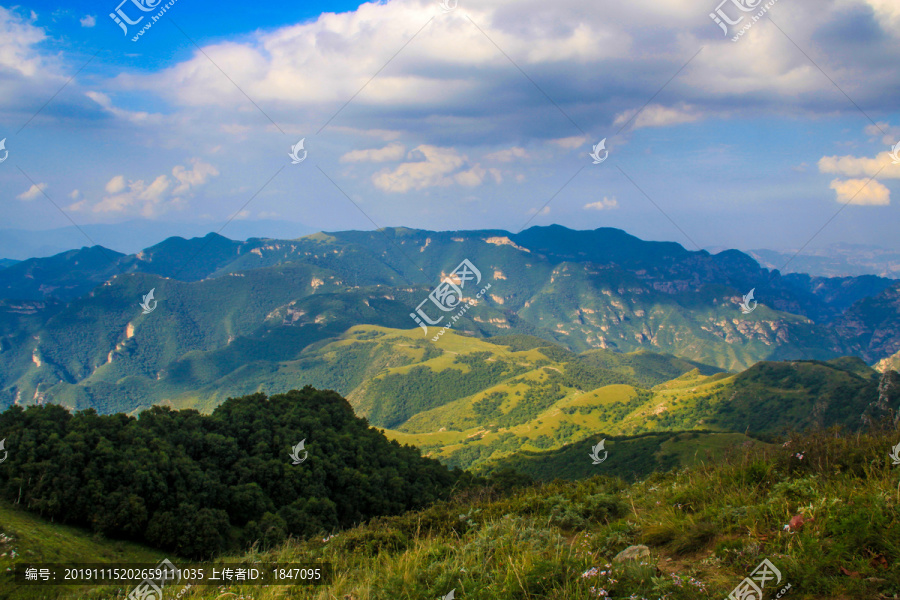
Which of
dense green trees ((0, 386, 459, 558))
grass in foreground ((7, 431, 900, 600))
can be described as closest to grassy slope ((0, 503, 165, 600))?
dense green trees ((0, 386, 459, 558))

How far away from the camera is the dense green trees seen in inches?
915

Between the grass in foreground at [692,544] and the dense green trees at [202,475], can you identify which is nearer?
the grass in foreground at [692,544]

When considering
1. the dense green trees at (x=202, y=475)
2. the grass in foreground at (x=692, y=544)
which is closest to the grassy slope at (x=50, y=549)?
the dense green trees at (x=202, y=475)

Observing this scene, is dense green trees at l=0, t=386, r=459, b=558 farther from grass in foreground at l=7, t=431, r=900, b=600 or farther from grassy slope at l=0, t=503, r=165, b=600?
grass in foreground at l=7, t=431, r=900, b=600

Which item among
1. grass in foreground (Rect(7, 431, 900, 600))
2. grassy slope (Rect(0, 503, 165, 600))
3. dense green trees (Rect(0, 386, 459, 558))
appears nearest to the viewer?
grass in foreground (Rect(7, 431, 900, 600))

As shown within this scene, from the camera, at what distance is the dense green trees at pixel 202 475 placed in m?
23.2

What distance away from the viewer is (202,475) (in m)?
28.1

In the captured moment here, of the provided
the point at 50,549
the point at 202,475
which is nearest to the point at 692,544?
the point at 50,549

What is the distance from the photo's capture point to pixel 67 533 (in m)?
21.4

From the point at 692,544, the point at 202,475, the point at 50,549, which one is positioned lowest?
the point at 50,549

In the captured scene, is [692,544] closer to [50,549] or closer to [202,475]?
[50,549]

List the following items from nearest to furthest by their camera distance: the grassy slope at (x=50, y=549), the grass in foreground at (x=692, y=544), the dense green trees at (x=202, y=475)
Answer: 1. the grass in foreground at (x=692, y=544)
2. the grassy slope at (x=50, y=549)
3. the dense green trees at (x=202, y=475)

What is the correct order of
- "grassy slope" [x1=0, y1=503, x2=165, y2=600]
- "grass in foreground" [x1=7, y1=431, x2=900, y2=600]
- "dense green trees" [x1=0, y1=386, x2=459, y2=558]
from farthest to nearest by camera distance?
"dense green trees" [x1=0, y1=386, x2=459, y2=558] < "grassy slope" [x1=0, y1=503, x2=165, y2=600] < "grass in foreground" [x1=7, y1=431, x2=900, y2=600]

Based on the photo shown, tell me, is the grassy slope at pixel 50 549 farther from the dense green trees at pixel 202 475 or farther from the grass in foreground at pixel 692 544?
the grass in foreground at pixel 692 544
